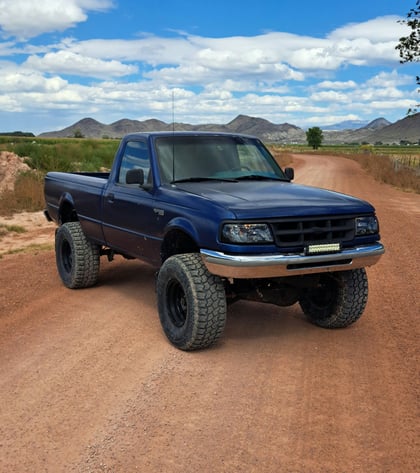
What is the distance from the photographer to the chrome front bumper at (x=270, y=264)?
4871 mm

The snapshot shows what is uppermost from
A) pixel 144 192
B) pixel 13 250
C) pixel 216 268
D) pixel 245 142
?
pixel 245 142

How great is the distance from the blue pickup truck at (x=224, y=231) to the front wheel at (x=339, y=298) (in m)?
0.01

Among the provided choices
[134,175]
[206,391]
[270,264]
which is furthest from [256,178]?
[206,391]

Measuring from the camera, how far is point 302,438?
3838 mm

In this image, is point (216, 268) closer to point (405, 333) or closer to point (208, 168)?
point (208, 168)

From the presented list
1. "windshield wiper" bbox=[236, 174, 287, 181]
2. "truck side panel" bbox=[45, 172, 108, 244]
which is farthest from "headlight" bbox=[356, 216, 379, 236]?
"truck side panel" bbox=[45, 172, 108, 244]

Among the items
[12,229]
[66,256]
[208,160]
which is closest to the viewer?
[208,160]

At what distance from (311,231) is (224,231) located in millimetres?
761

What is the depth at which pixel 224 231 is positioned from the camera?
4.97m

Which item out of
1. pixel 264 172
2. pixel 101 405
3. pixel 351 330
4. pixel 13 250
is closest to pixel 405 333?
pixel 351 330

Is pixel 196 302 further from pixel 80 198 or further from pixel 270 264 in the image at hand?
pixel 80 198

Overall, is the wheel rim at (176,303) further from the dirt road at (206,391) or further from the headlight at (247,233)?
the headlight at (247,233)

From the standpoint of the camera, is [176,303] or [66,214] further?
[66,214]

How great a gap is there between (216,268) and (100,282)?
3.61 metres
